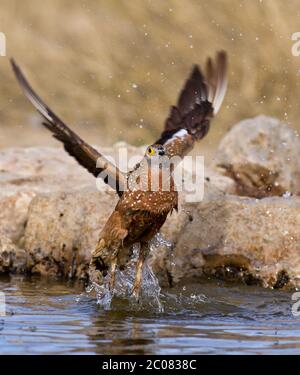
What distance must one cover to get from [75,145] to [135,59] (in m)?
8.30

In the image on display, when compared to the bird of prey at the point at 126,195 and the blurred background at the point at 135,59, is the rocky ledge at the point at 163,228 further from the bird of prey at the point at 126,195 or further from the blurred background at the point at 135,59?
the blurred background at the point at 135,59

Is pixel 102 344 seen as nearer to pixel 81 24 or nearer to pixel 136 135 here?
pixel 136 135

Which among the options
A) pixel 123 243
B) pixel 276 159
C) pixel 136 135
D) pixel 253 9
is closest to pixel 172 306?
pixel 123 243

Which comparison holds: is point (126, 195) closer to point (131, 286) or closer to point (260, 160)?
point (131, 286)

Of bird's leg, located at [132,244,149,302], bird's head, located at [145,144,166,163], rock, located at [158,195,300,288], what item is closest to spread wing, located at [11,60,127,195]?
bird's head, located at [145,144,166,163]

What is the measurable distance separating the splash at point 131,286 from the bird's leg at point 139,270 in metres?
0.04

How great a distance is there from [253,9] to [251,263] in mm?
7755

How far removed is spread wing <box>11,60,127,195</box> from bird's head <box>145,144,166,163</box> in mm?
322

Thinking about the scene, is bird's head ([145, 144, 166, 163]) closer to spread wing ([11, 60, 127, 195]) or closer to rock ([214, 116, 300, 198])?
spread wing ([11, 60, 127, 195])

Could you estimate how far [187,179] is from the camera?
9.61 metres

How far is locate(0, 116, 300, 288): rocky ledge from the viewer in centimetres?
861

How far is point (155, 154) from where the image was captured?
26.1 feet

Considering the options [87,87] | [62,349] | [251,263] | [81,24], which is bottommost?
[62,349]

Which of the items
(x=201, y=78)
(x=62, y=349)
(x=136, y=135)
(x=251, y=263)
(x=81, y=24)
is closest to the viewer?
(x=62, y=349)
